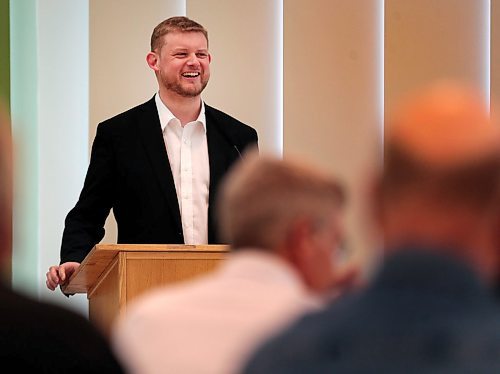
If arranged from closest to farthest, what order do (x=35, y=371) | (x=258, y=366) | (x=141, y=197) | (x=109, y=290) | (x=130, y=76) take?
(x=258, y=366)
(x=35, y=371)
(x=109, y=290)
(x=141, y=197)
(x=130, y=76)

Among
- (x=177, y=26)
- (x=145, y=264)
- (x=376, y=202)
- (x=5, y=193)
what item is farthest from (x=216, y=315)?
(x=177, y=26)

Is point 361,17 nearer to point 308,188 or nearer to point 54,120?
point 54,120

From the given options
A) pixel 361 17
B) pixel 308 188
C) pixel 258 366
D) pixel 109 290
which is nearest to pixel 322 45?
pixel 361 17

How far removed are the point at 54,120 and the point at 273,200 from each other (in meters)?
4.18

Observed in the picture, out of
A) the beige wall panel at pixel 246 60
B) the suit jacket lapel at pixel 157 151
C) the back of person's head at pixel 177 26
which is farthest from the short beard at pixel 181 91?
the beige wall panel at pixel 246 60

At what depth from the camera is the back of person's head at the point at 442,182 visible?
4.86 ft

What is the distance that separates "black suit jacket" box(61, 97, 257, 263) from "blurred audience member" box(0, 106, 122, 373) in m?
2.77

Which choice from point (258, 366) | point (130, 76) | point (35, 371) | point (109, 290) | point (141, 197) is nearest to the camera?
point (258, 366)

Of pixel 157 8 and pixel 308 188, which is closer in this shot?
pixel 308 188

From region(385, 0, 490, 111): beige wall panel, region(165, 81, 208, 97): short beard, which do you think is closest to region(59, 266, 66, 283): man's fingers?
region(165, 81, 208, 97): short beard

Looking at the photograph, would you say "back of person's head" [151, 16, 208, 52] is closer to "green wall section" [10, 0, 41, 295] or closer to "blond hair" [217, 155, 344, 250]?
"green wall section" [10, 0, 41, 295]

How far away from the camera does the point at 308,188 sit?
74.7 inches

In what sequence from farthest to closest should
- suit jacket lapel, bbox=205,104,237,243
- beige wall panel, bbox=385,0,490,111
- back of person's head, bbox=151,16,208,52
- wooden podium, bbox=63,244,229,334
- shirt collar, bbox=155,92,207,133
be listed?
beige wall panel, bbox=385,0,490,111
back of person's head, bbox=151,16,208,52
shirt collar, bbox=155,92,207,133
suit jacket lapel, bbox=205,104,237,243
wooden podium, bbox=63,244,229,334

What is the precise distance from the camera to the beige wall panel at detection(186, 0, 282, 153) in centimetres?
589
